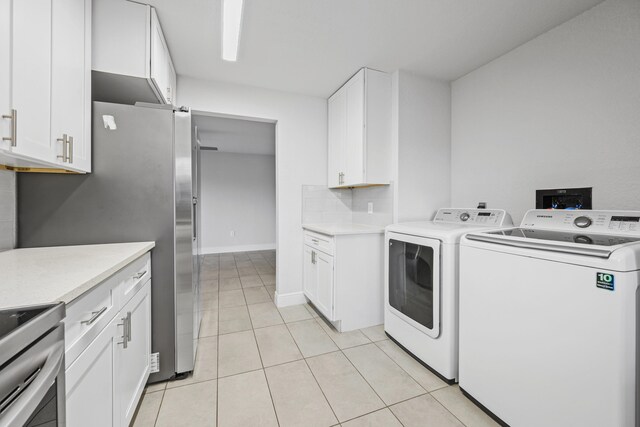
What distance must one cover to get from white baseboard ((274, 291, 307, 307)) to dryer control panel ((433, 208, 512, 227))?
5.51 ft

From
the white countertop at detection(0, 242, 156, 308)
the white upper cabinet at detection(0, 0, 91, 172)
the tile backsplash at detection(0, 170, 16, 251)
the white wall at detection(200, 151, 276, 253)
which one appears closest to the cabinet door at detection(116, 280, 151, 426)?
the white countertop at detection(0, 242, 156, 308)

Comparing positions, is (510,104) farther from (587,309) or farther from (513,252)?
(587,309)

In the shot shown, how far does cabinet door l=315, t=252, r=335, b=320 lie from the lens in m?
2.33

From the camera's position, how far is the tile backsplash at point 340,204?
287cm

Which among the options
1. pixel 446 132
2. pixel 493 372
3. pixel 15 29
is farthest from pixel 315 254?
pixel 15 29

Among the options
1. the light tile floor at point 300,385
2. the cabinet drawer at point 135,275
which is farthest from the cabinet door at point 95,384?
the light tile floor at point 300,385

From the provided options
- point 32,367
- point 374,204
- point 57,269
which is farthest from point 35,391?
point 374,204

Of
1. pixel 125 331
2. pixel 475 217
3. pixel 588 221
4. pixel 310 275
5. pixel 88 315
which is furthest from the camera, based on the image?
pixel 310 275

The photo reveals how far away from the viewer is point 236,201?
20.8 feet

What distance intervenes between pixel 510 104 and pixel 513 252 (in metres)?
1.54

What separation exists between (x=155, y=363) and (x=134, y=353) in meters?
0.34

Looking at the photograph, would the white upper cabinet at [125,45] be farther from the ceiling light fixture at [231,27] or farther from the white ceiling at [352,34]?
the ceiling light fixture at [231,27]

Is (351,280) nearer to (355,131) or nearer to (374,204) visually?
(374,204)

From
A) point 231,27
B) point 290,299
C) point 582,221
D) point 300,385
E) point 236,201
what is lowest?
point 300,385
